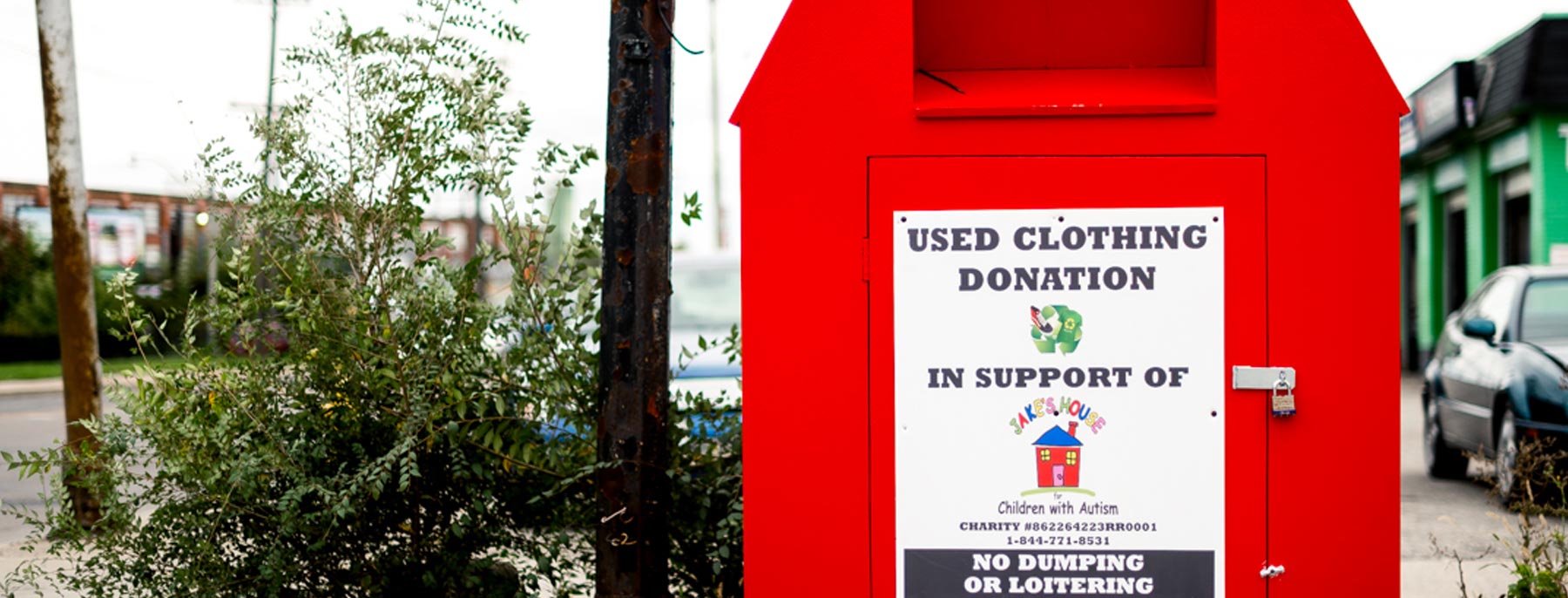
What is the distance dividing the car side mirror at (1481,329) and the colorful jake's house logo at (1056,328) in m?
6.93

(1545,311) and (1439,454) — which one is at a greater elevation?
(1545,311)

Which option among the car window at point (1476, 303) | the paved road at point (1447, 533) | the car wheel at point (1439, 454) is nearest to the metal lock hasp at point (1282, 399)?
the paved road at point (1447, 533)

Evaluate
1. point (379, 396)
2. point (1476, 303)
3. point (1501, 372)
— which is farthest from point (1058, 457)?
point (1476, 303)

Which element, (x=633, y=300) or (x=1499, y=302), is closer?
(x=633, y=300)

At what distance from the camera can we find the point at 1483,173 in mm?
21000

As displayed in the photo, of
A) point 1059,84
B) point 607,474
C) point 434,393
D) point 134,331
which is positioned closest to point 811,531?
point 607,474

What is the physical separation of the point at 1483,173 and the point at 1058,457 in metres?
20.4

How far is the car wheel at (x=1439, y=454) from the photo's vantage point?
10344 millimetres

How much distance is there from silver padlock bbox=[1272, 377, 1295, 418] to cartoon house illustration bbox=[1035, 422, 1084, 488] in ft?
1.45

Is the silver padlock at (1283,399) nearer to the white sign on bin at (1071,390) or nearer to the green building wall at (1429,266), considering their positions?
the white sign on bin at (1071,390)

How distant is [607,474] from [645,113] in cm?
102

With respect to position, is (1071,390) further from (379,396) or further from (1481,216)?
(1481,216)

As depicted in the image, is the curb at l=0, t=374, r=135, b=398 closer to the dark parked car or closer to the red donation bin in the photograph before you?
the dark parked car

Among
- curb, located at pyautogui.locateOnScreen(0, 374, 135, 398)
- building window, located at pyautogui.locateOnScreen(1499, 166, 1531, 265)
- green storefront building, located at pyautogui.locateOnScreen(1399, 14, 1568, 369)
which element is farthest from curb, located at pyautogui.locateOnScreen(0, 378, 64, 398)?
building window, located at pyautogui.locateOnScreen(1499, 166, 1531, 265)
